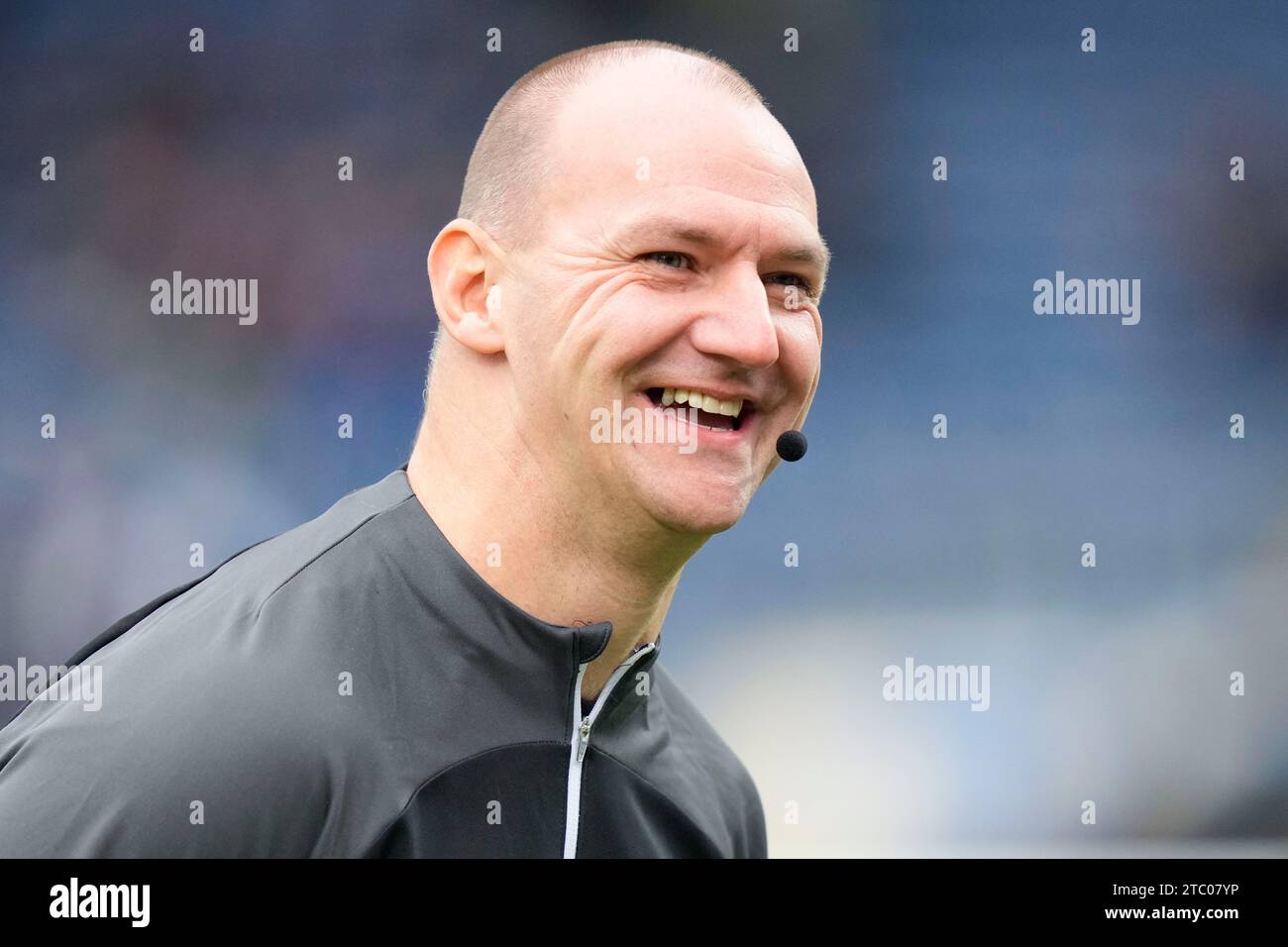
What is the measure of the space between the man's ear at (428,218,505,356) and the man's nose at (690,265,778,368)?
0.96 feet

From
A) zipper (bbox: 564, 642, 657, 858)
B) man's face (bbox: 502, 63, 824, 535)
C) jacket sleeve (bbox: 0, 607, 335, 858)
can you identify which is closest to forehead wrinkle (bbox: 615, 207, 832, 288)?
man's face (bbox: 502, 63, 824, 535)

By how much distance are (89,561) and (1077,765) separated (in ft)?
12.5

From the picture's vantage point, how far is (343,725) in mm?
1629

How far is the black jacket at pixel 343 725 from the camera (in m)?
1.56

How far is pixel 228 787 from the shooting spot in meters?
1.56

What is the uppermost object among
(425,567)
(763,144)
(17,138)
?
(17,138)

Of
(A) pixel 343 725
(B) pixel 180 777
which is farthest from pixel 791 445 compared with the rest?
(B) pixel 180 777

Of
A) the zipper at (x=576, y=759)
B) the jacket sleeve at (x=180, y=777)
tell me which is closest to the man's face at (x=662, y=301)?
the zipper at (x=576, y=759)

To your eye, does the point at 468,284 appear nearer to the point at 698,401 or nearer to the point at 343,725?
the point at 698,401

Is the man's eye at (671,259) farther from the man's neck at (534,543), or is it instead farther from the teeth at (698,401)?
the man's neck at (534,543)

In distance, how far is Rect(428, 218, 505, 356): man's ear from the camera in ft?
6.00

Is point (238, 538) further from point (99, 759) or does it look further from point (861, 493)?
point (99, 759)

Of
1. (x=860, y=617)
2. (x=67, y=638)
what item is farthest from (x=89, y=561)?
(x=860, y=617)

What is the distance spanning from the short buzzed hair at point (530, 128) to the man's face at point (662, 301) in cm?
3
